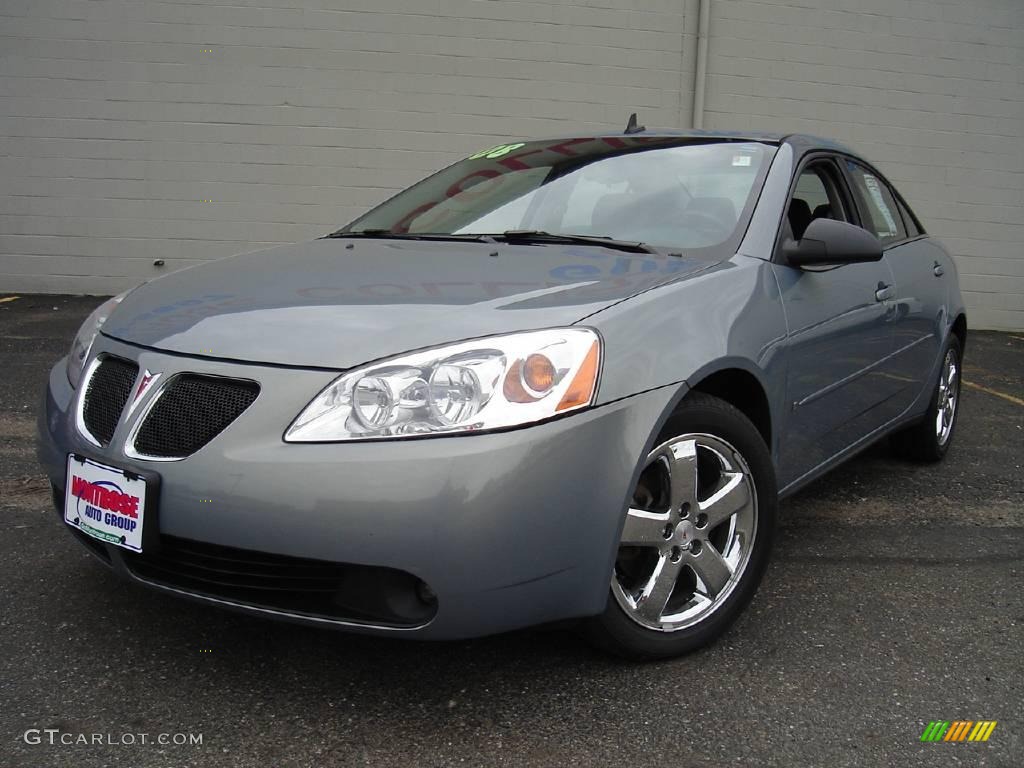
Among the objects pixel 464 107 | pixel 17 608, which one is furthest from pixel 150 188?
pixel 17 608

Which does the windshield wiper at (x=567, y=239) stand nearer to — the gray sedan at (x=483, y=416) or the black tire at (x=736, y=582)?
the gray sedan at (x=483, y=416)

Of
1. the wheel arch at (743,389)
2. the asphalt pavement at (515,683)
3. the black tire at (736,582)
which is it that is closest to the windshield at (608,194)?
the wheel arch at (743,389)

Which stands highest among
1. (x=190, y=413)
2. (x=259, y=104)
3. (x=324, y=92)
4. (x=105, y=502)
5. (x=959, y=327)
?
(x=324, y=92)

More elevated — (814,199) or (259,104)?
(259,104)

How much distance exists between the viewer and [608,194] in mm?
3141

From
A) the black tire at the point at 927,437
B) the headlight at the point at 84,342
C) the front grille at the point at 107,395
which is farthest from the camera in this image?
the black tire at the point at 927,437

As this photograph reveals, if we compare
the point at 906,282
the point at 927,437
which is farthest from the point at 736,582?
the point at 927,437

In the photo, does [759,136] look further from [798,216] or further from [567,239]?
[567,239]

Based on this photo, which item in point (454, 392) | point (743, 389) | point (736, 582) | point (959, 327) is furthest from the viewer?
point (959, 327)

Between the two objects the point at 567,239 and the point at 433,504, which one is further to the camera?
the point at 567,239

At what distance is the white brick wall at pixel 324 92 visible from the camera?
9.20 meters

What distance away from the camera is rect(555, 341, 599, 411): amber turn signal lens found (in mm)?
2033

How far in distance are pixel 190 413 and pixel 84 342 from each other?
72 cm

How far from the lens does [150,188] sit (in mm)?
9445
